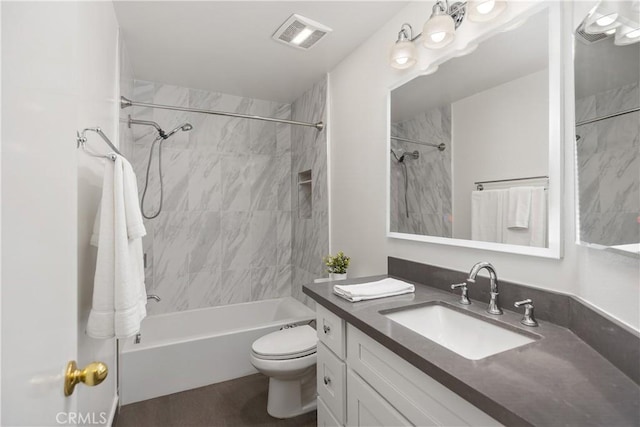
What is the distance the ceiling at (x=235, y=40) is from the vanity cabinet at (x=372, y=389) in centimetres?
168

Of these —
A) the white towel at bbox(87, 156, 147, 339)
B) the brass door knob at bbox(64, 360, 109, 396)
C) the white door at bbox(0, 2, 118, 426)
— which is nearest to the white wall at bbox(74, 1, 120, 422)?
the white towel at bbox(87, 156, 147, 339)

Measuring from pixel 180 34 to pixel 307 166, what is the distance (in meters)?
1.42

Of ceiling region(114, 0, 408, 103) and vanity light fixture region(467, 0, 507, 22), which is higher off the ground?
ceiling region(114, 0, 408, 103)

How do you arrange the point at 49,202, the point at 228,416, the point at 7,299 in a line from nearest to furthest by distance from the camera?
the point at 7,299, the point at 49,202, the point at 228,416

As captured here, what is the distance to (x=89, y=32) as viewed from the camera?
4.12ft

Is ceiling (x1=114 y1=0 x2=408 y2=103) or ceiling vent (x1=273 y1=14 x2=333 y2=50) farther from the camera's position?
ceiling vent (x1=273 y1=14 x2=333 y2=50)

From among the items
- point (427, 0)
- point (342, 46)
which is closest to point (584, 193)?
point (427, 0)

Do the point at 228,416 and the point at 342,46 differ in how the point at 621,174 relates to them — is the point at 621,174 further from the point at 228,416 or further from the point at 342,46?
the point at 228,416

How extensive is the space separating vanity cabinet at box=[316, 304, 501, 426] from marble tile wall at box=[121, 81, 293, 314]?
1811mm

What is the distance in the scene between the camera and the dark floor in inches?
74.2

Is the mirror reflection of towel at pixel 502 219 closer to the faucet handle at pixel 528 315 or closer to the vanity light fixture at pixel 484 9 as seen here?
the faucet handle at pixel 528 315

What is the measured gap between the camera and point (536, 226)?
1125 mm

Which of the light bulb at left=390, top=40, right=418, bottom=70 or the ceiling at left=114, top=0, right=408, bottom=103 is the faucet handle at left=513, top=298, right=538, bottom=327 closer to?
the light bulb at left=390, top=40, right=418, bottom=70

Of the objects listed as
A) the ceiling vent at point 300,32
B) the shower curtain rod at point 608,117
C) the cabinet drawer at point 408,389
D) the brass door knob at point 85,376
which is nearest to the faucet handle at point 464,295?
the cabinet drawer at point 408,389
